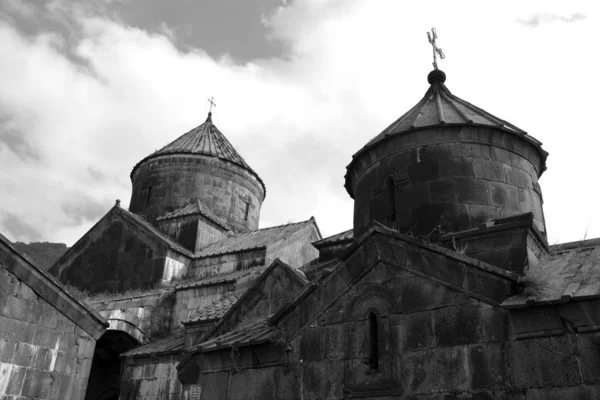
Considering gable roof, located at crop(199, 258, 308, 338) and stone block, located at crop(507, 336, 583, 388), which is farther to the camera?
gable roof, located at crop(199, 258, 308, 338)

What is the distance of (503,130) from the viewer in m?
6.64

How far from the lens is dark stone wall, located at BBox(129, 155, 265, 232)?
15.8 m

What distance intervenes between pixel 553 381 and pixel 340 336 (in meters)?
1.88

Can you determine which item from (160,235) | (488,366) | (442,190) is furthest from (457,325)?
(160,235)

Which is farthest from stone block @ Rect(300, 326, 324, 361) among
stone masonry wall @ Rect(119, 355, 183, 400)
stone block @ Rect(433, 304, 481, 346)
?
stone masonry wall @ Rect(119, 355, 183, 400)

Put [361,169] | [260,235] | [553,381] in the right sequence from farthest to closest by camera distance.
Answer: [260,235] < [361,169] < [553,381]

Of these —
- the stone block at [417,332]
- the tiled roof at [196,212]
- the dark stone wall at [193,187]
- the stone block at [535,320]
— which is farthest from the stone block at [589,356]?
the dark stone wall at [193,187]

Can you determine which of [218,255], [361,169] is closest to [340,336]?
[361,169]

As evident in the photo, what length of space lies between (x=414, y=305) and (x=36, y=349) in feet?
19.9

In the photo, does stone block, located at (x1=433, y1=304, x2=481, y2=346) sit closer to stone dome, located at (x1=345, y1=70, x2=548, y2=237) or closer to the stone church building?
the stone church building

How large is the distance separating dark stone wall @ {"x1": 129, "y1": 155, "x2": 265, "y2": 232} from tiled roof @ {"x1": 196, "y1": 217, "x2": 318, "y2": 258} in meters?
1.28

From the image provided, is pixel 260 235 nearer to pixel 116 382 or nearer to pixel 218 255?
pixel 218 255

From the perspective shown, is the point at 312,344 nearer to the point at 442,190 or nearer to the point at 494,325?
the point at 494,325

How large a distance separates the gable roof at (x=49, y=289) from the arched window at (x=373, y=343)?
5.58 meters
